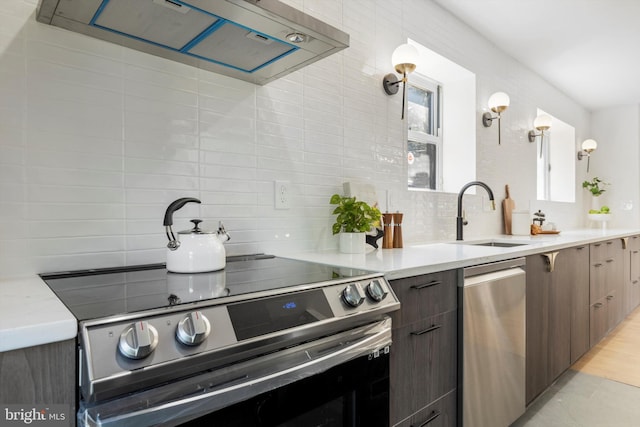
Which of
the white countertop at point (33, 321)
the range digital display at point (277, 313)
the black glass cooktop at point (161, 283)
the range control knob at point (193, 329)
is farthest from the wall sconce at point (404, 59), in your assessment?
the white countertop at point (33, 321)

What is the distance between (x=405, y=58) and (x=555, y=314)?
5.48 feet

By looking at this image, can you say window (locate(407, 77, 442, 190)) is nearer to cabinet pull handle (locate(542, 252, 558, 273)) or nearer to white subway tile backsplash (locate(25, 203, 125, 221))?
cabinet pull handle (locate(542, 252, 558, 273))

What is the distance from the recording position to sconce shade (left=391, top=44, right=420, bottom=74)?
6.78 feet

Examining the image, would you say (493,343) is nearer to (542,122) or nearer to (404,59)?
(404,59)

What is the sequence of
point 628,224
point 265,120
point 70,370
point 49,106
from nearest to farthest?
point 70,370 → point 49,106 → point 265,120 → point 628,224

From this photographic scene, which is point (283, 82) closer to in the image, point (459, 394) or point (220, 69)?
point (220, 69)

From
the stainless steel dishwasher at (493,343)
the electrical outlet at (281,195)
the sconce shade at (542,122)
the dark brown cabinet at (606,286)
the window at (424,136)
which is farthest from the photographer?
the sconce shade at (542,122)

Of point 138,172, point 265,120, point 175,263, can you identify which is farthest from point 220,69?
point 175,263

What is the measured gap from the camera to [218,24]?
114cm

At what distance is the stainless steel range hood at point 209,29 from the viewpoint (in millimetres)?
1046

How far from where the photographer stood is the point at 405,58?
2.07 meters

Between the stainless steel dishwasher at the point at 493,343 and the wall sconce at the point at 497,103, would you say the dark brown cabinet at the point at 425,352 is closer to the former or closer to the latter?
the stainless steel dishwasher at the point at 493,343

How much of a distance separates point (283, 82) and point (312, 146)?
0.31 metres

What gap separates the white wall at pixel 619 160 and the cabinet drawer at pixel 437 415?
4543 mm
